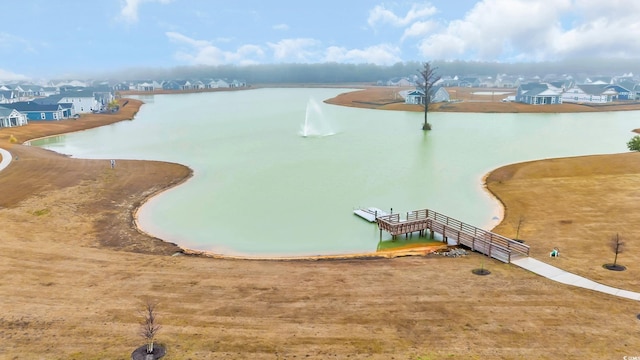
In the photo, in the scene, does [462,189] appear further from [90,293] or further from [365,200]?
[90,293]

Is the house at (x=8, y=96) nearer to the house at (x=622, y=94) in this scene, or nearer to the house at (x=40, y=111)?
the house at (x=40, y=111)

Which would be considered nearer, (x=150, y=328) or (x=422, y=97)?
(x=150, y=328)

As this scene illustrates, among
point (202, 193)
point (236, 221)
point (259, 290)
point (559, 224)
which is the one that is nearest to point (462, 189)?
point (559, 224)

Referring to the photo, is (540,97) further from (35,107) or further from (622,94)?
(35,107)

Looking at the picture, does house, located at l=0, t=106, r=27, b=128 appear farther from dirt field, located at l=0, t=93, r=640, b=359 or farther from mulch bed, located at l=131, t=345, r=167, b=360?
mulch bed, located at l=131, t=345, r=167, b=360

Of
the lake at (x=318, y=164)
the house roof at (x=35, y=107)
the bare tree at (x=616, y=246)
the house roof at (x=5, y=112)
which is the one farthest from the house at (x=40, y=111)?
the bare tree at (x=616, y=246)

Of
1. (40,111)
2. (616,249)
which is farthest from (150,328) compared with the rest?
(40,111)
